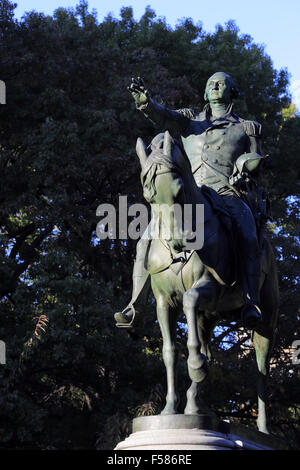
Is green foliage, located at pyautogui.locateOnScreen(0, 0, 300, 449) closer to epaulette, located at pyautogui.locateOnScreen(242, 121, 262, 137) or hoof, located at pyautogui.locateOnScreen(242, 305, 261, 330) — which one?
epaulette, located at pyautogui.locateOnScreen(242, 121, 262, 137)

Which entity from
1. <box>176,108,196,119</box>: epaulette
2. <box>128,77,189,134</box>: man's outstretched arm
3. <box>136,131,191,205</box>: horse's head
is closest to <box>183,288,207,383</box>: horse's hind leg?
<box>136,131,191,205</box>: horse's head

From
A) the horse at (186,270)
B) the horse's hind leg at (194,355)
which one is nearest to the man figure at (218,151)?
the horse at (186,270)

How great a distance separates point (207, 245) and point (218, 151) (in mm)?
1409

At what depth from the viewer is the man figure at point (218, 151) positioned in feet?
24.6

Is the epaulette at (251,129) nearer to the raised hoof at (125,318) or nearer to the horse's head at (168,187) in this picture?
the horse's head at (168,187)

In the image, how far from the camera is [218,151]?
813 cm

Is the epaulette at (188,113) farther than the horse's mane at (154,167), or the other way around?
the epaulette at (188,113)

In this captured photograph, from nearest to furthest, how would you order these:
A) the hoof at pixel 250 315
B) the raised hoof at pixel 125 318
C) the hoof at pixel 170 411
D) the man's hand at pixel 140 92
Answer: the hoof at pixel 170 411
the hoof at pixel 250 315
the raised hoof at pixel 125 318
the man's hand at pixel 140 92

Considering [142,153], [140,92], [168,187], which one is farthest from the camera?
[140,92]

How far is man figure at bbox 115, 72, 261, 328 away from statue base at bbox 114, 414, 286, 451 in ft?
3.80

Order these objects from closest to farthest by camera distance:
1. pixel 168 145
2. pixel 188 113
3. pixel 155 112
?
pixel 168 145
pixel 155 112
pixel 188 113

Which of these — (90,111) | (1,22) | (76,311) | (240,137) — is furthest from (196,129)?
(1,22)

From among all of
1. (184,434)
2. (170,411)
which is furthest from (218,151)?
(184,434)

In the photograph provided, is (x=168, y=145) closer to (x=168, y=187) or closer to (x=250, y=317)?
(x=168, y=187)
